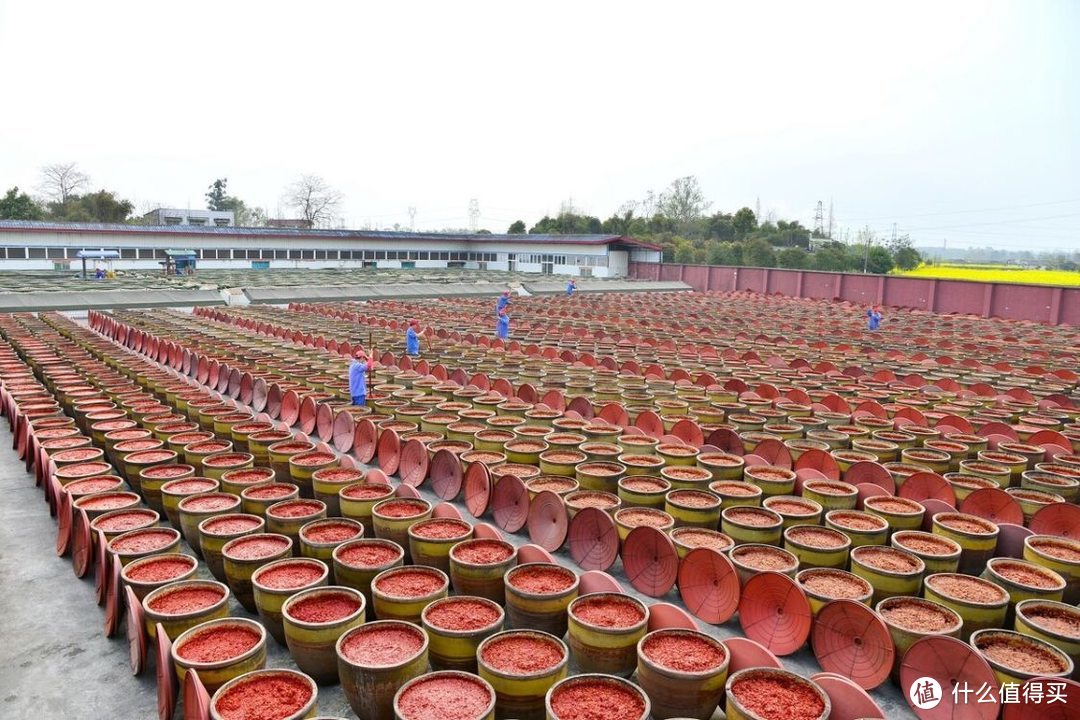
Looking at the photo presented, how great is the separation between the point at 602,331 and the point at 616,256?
126 feet

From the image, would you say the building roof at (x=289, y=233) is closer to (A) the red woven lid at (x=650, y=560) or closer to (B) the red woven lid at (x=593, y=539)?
(B) the red woven lid at (x=593, y=539)

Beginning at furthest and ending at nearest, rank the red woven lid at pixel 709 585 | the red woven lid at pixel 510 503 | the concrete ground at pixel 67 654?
the red woven lid at pixel 510 503
the red woven lid at pixel 709 585
the concrete ground at pixel 67 654

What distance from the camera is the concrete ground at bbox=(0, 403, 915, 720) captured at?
21.0 feet

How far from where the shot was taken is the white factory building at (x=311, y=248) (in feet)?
177

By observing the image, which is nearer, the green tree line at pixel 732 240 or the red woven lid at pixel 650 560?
the red woven lid at pixel 650 560

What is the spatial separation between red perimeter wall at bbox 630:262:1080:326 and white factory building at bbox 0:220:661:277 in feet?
17.8

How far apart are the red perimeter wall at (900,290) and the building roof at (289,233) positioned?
5586mm

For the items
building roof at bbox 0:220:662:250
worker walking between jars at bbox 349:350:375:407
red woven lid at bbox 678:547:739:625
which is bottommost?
red woven lid at bbox 678:547:739:625

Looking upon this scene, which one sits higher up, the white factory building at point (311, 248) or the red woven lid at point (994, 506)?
the white factory building at point (311, 248)

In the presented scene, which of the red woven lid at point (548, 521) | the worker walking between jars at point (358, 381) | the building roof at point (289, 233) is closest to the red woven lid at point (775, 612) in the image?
the red woven lid at point (548, 521)

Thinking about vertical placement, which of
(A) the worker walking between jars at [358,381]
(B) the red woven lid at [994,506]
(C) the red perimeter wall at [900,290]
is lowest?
(B) the red woven lid at [994,506]

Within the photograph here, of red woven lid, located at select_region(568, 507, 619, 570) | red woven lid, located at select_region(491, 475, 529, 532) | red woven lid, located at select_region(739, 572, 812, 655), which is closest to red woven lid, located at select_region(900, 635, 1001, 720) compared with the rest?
red woven lid, located at select_region(739, 572, 812, 655)

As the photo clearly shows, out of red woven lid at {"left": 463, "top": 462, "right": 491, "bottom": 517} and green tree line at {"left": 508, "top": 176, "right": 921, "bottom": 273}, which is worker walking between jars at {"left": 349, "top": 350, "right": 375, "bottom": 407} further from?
green tree line at {"left": 508, "top": 176, "right": 921, "bottom": 273}

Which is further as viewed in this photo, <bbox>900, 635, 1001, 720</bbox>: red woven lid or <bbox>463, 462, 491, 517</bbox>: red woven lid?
<bbox>463, 462, 491, 517</bbox>: red woven lid
